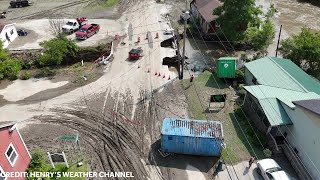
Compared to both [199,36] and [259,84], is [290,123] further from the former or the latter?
[199,36]

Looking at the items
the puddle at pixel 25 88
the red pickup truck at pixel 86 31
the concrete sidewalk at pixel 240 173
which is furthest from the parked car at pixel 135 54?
the concrete sidewalk at pixel 240 173

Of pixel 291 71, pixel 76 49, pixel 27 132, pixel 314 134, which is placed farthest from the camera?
pixel 76 49

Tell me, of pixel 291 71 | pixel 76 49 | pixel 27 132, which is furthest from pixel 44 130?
pixel 291 71

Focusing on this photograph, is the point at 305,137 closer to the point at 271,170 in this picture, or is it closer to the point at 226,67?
the point at 271,170

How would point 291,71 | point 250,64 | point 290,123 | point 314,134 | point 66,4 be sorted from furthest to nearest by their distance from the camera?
1. point 66,4
2. point 250,64
3. point 291,71
4. point 290,123
5. point 314,134

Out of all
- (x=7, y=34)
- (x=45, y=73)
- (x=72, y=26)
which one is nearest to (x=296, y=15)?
(x=72, y=26)

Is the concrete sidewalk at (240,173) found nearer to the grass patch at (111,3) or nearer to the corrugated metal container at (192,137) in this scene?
the corrugated metal container at (192,137)

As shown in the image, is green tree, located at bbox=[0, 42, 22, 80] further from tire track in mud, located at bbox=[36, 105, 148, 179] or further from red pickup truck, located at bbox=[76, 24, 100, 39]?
red pickup truck, located at bbox=[76, 24, 100, 39]
